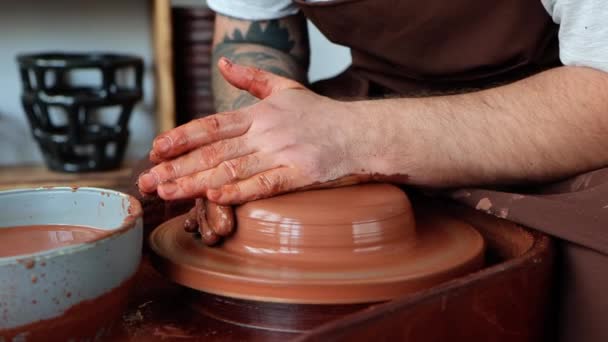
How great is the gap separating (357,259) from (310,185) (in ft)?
0.41

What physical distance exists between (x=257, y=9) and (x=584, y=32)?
2.77ft

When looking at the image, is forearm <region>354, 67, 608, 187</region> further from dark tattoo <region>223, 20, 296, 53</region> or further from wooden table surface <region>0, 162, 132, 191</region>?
wooden table surface <region>0, 162, 132, 191</region>

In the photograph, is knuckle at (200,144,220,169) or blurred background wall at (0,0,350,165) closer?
knuckle at (200,144,220,169)

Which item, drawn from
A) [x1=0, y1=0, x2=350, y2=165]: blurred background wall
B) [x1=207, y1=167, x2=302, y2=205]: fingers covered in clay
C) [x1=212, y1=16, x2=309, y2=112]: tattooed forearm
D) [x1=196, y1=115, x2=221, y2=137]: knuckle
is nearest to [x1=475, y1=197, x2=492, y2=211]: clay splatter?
[x1=207, y1=167, x2=302, y2=205]: fingers covered in clay

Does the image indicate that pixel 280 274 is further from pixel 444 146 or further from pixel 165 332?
pixel 444 146

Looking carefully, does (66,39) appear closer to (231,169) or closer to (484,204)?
(231,169)

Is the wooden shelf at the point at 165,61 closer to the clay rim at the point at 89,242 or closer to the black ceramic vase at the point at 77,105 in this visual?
the black ceramic vase at the point at 77,105

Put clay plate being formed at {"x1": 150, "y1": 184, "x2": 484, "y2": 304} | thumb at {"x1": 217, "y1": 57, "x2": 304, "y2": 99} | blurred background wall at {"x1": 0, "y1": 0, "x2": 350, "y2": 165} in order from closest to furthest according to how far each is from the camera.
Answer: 1. clay plate being formed at {"x1": 150, "y1": 184, "x2": 484, "y2": 304}
2. thumb at {"x1": 217, "y1": 57, "x2": 304, "y2": 99}
3. blurred background wall at {"x1": 0, "y1": 0, "x2": 350, "y2": 165}

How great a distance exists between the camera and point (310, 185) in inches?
33.8

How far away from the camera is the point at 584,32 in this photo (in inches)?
40.5

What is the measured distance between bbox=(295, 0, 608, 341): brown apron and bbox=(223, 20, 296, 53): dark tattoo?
183 mm

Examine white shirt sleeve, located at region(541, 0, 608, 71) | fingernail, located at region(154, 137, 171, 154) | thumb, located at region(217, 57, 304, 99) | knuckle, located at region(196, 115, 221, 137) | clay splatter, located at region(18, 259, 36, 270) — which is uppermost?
white shirt sleeve, located at region(541, 0, 608, 71)

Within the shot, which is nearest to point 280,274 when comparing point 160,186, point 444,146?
point 160,186

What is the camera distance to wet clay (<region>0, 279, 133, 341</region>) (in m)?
0.61
